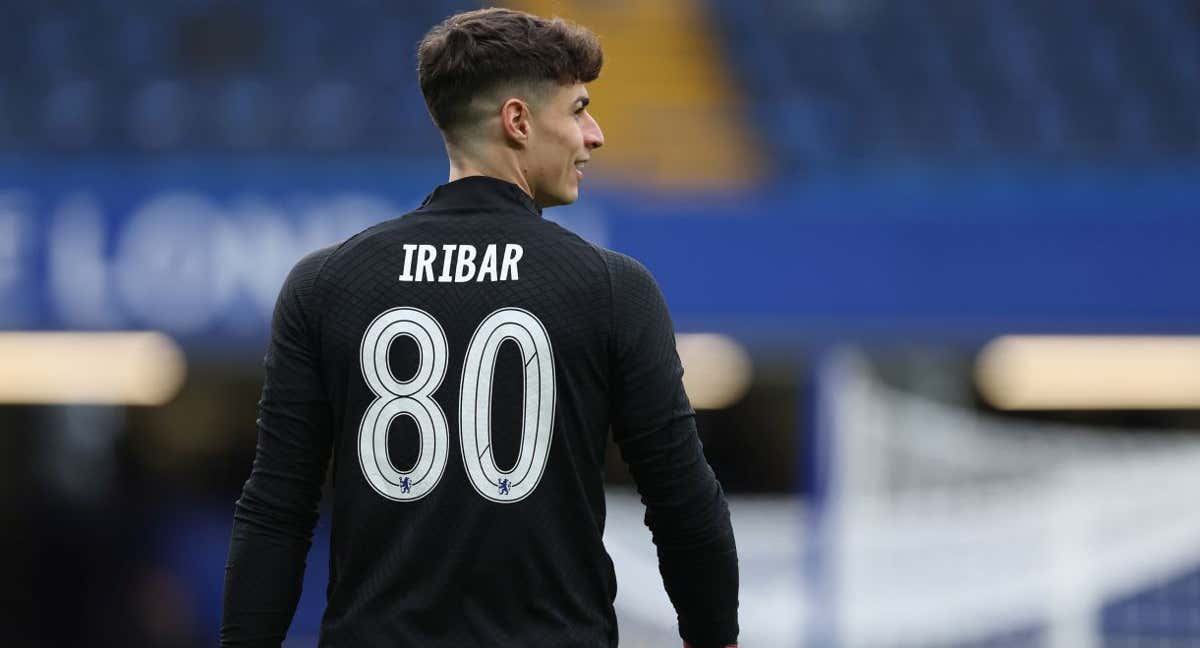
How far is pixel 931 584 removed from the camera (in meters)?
6.25

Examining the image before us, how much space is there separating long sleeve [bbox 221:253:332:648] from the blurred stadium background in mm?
4283

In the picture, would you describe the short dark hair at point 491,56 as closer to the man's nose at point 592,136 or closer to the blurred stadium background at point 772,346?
the man's nose at point 592,136

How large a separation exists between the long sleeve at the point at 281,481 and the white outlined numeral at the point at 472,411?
0.09 metres

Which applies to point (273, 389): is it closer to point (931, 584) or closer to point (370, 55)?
point (931, 584)

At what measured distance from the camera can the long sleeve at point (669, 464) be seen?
70.6 inches

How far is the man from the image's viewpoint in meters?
1.77

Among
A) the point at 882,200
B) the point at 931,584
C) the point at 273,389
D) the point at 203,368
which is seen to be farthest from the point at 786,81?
the point at 273,389

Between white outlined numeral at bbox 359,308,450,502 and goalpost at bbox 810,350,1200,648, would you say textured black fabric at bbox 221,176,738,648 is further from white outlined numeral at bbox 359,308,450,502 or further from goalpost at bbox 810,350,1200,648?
goalpost at bbox 810,350,1200,648

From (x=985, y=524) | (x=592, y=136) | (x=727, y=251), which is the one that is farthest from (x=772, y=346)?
(x=592, y=136)

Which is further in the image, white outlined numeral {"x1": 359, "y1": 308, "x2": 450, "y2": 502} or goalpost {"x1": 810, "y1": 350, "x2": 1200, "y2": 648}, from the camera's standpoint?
goalpost {"x1": 810, "y1": 350, "x2": 1200, "y2": 648}

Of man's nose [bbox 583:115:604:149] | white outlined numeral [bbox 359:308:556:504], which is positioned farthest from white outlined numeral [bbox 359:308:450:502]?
man's nose [bbox 583:115:604:149]

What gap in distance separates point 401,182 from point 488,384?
4.58 m

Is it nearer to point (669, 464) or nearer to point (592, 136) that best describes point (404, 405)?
point (669, 464)

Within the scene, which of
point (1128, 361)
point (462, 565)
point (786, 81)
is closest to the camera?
point (462, 565)
